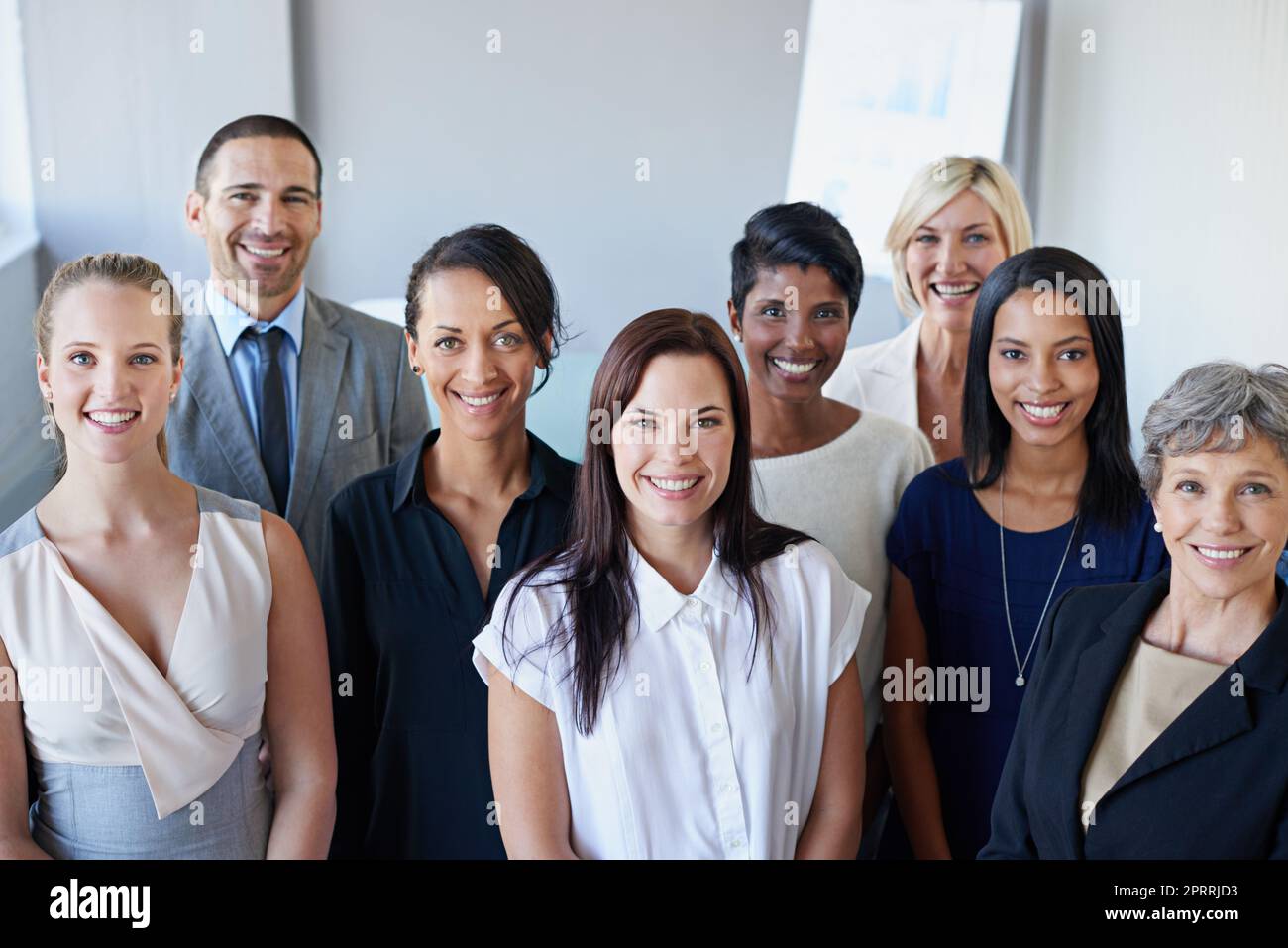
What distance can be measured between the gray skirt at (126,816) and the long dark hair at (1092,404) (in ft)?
4.15

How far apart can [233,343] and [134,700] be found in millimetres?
839

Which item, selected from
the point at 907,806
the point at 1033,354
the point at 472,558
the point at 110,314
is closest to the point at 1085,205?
the point at 1033,354

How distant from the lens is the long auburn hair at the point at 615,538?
1706 millimetres

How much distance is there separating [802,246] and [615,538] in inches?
26.8

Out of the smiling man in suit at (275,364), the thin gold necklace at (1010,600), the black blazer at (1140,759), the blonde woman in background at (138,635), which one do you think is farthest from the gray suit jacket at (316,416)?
the black blazer at (1140,759)

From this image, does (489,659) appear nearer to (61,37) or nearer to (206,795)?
(206,795)

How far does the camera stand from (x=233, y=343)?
2305 mm

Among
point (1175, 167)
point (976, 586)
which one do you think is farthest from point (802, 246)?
point (1175, 167)

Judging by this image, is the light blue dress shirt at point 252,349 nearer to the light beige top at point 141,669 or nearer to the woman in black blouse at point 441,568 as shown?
the woman in black blouse at point 441,568

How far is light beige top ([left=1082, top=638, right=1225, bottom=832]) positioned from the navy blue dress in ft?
1.13

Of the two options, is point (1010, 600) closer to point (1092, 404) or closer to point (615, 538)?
point (1092, 404)

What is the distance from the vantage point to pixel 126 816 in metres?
1.72

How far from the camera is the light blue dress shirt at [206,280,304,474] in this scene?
2299 millimetres

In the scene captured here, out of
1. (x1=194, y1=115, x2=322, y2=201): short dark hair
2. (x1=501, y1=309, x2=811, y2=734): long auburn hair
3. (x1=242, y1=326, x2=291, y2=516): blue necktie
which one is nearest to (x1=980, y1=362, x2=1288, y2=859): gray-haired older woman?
(x1=501, y1=309, x2=811, y2=734): long auburn hair
